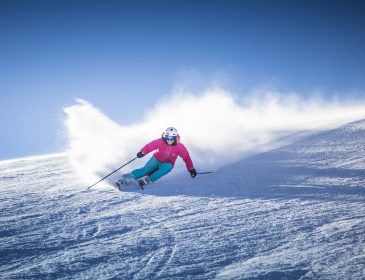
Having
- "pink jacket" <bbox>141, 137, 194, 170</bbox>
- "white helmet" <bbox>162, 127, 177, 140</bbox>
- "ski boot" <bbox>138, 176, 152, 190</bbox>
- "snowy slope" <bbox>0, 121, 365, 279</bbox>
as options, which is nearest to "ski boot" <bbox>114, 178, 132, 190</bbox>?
"snowy slope" <bbox>0, 121, 365, 279</bbox>

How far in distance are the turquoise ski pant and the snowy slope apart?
23cm

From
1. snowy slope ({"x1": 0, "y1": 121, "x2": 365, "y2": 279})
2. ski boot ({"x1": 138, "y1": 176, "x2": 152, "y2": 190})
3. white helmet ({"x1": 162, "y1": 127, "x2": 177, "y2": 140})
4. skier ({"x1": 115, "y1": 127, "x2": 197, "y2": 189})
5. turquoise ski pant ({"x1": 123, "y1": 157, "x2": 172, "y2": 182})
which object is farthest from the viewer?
white helmet ({"x1": 162, "y1": 127, "x2": 177, "y2": 140})

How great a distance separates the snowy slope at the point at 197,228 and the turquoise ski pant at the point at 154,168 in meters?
0.23

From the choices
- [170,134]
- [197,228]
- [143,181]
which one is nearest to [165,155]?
[170,134]

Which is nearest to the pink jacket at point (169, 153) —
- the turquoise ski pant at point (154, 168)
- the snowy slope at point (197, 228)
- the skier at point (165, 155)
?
the skier at point (165, 155)

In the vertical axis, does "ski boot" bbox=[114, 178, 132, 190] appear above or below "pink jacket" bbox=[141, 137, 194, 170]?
below

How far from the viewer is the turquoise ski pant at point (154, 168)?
262 inches

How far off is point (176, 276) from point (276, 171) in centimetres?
475

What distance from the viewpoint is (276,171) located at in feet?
22.8

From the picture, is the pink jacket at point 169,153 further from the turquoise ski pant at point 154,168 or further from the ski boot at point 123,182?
the ski boot at point 123,182

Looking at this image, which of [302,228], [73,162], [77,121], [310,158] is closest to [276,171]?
[310,158]

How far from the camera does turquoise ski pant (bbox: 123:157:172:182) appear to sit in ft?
21.8

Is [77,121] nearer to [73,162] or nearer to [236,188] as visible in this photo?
[73,162]

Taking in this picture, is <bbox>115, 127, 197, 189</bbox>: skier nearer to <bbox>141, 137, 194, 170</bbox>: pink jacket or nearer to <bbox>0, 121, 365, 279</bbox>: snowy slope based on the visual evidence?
<bbox>141, 137, 194, 170</bbox>: pink jacket
